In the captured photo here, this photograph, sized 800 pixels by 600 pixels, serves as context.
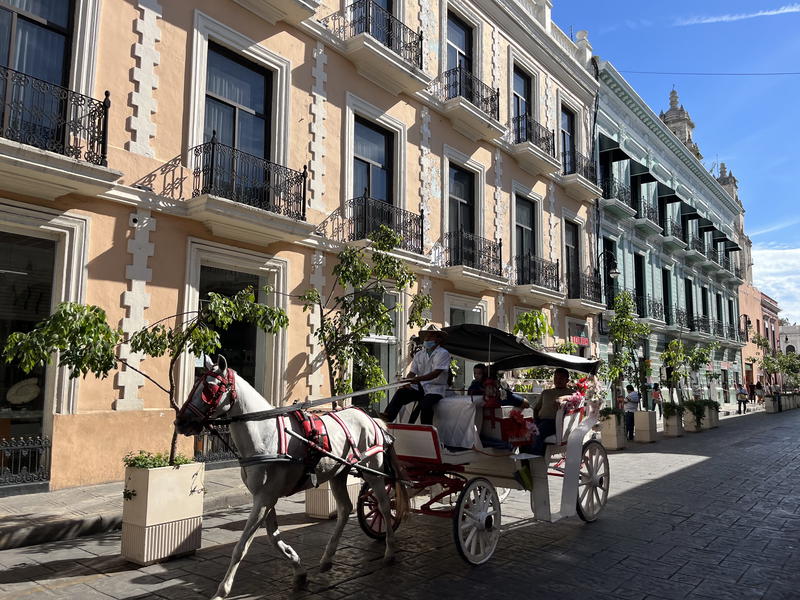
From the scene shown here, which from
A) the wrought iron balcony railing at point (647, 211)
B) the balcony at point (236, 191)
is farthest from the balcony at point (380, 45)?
the wrought iron balcony railing at point (647, 211)

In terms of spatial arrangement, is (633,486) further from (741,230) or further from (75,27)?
(741,230)

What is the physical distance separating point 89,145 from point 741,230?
53.5m

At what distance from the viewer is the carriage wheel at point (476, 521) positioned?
560 cm

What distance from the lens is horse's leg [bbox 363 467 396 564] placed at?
5766mm

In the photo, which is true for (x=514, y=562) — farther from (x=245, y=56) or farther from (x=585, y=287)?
(x=585, y=287)

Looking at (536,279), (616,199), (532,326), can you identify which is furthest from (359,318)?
(616,199)

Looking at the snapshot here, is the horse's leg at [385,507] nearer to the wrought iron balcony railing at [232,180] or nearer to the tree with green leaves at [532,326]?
the wrought iron balcony railing at [232,180]

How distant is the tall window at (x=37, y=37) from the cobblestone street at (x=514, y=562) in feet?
22.3

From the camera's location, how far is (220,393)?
475cm

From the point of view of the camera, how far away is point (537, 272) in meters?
19.9

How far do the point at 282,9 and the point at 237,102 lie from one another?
207 centimetres

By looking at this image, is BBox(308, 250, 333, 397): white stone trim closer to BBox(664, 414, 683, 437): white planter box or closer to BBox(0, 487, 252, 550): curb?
BBox(0, 487, 252, 550): curb

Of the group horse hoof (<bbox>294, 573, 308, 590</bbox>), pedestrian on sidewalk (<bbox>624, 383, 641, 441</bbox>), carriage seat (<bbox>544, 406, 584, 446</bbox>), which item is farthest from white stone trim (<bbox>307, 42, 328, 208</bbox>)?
pedestrian on sidewalk (<bbox>624, 383, 641, 441</bbox>)

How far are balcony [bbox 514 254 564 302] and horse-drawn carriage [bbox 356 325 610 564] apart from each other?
36.1 feet
